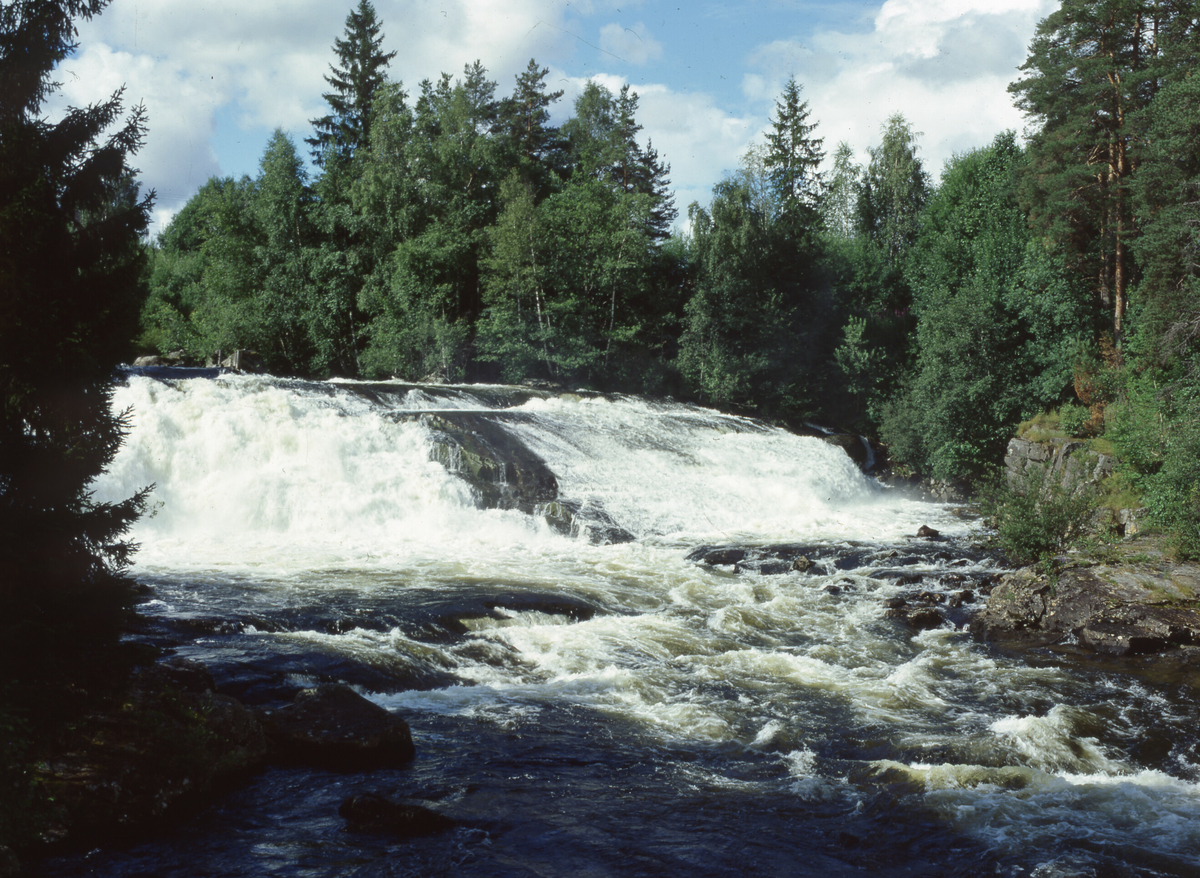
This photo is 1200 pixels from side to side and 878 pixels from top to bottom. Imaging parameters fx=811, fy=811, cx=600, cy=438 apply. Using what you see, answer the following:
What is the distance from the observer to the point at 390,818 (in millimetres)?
6051

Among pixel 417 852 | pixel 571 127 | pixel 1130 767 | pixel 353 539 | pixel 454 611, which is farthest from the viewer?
pixel 571 127

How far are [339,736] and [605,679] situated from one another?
3.27 metres

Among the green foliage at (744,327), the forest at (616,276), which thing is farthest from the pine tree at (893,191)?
the green foliage at (744,327)

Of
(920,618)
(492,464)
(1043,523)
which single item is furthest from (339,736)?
(492,464)

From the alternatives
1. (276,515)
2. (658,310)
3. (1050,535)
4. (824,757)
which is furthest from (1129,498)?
(658,310)

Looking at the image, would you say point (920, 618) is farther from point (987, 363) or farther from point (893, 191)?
point (893, 191)

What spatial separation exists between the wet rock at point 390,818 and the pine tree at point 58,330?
2225 millimetres

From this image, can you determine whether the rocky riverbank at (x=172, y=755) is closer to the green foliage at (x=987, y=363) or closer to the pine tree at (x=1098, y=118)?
the green foliage at (x=987, y=363)

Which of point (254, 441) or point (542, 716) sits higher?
point (254, 441)

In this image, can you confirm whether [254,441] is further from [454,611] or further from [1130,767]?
[1130,767]

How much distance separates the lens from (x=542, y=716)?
825 centimetres

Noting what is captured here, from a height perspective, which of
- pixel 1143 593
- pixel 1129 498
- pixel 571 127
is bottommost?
pixel 1143 593

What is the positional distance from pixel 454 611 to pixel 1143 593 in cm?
983

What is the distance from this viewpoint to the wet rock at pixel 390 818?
6.01m
